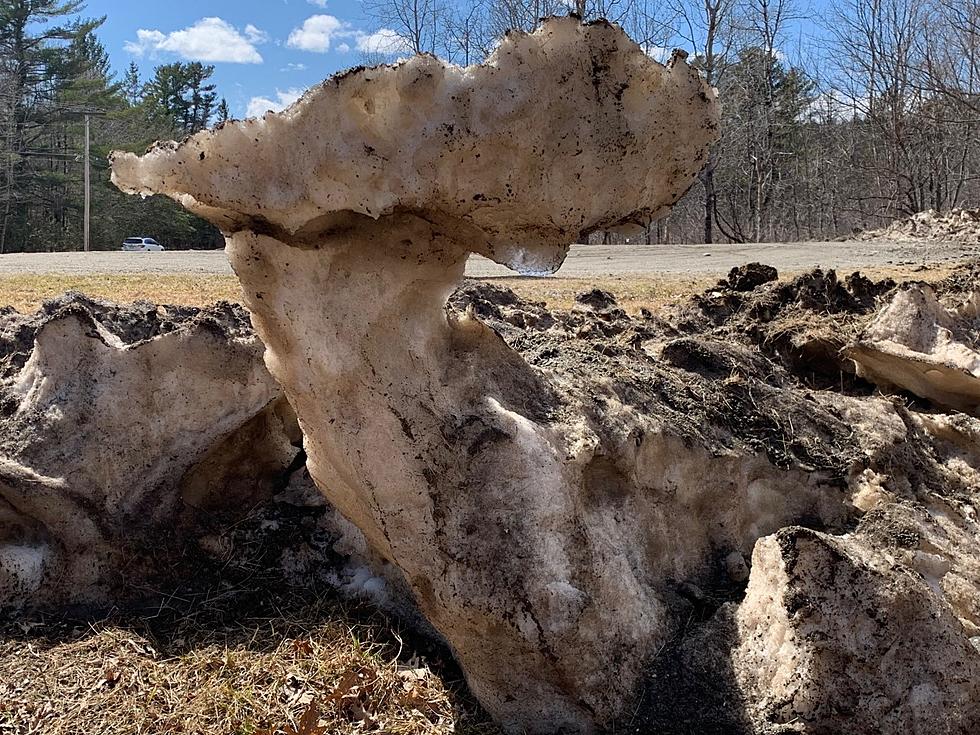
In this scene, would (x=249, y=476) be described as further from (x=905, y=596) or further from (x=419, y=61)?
(x=905, y=596)

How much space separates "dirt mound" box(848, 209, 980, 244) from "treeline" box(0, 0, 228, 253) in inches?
1031

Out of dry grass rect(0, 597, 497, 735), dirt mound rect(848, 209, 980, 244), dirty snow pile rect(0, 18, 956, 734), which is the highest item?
dirt mound rect(848, 209, 980, 244)

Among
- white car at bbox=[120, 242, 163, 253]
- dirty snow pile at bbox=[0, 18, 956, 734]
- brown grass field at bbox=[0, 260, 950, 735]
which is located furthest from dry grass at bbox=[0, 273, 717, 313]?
white car at bbox=[120, 242, 163, 253]

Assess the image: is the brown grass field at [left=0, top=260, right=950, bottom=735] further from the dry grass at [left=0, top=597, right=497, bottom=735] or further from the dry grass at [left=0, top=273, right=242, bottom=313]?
the dry grass at [left=0, top=273, right=242, bottom=313]

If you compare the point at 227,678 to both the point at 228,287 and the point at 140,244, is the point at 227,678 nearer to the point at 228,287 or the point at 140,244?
the point at 228,287

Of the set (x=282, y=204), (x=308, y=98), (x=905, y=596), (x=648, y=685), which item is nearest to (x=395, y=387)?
(x=282, y=204)

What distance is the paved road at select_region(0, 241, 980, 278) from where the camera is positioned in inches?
504

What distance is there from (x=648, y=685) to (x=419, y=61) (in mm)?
1462

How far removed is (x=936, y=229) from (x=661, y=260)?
20.7ft

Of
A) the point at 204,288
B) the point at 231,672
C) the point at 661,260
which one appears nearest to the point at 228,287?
the point at 204,288

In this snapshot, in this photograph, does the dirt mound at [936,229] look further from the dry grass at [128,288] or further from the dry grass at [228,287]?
the dry grass at [128,288]

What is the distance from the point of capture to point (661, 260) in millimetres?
15312

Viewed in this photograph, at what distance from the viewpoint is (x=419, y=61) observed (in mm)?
1640

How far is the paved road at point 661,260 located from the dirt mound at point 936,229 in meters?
0.84
